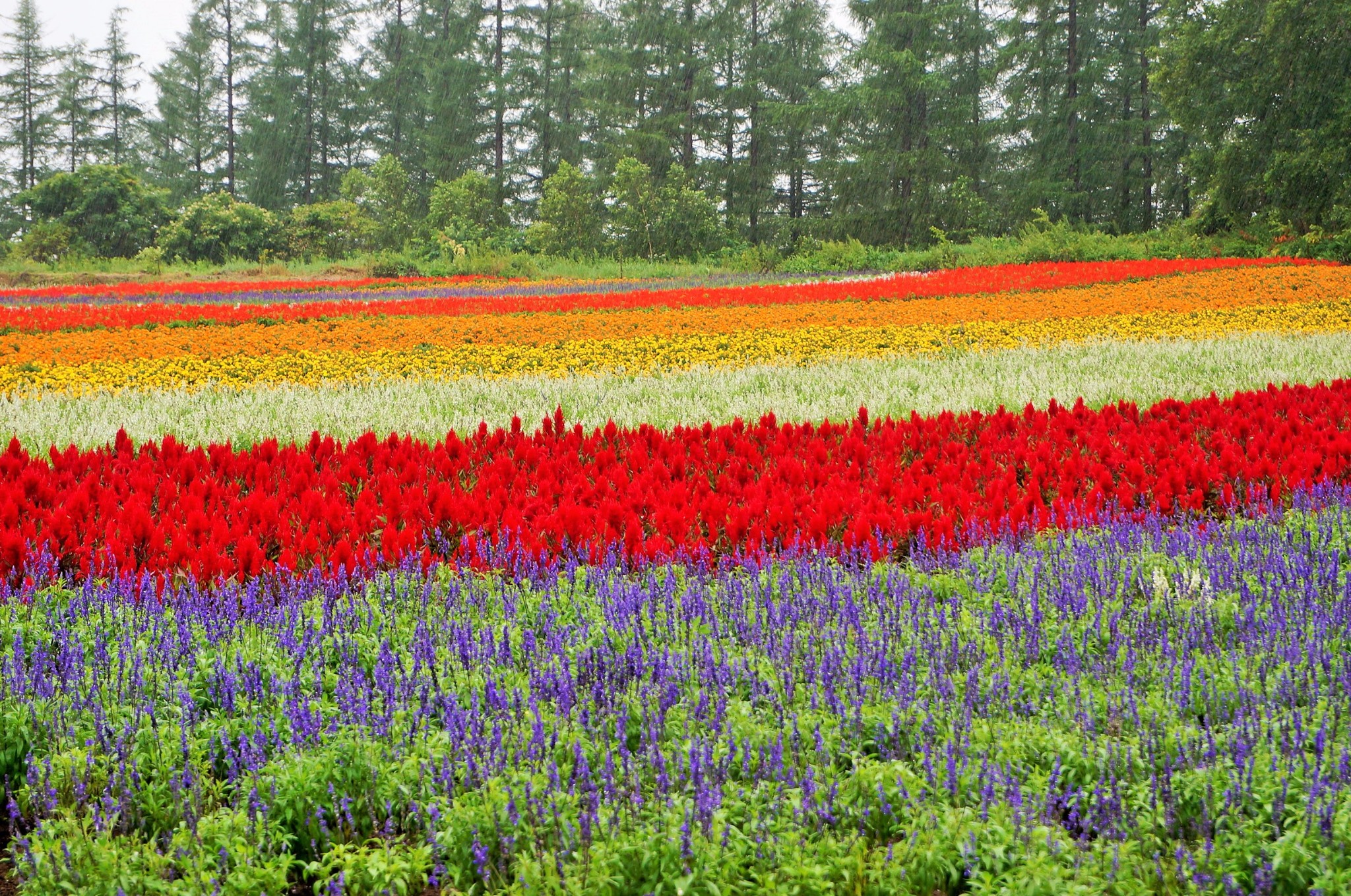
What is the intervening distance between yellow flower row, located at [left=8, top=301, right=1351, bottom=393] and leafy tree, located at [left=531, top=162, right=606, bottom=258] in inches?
942

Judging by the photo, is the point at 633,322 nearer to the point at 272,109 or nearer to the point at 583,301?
the point at 583,301

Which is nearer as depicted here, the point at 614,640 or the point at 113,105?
the point at 614,640

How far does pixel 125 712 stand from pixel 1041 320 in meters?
14.0

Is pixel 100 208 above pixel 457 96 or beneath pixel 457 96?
beneath

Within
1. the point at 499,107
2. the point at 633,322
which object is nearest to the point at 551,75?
Result: the point at 499,107

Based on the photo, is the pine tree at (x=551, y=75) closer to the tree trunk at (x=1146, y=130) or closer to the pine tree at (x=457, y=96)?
the pine tree at (x=457, y=96)

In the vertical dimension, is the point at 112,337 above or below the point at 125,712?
above

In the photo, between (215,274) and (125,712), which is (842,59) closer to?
(215,274)

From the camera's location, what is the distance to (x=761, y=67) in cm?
4369

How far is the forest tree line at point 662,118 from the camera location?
39.9 meters

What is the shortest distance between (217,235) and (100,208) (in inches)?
197

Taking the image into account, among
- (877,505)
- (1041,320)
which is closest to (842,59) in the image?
(1041,320)

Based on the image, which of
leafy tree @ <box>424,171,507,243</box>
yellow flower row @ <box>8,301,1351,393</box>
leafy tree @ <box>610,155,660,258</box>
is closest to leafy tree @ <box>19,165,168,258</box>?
leafy tree @ <box>424,171,507,243</box>

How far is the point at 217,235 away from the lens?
3803 centimetres
